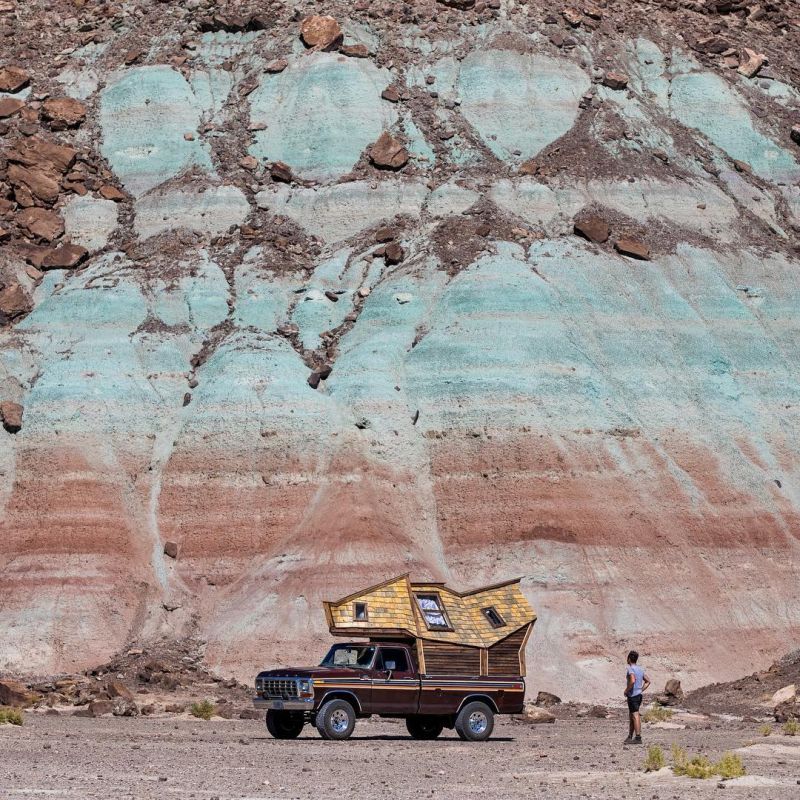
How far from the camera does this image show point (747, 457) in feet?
144

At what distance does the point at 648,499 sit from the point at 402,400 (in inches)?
313

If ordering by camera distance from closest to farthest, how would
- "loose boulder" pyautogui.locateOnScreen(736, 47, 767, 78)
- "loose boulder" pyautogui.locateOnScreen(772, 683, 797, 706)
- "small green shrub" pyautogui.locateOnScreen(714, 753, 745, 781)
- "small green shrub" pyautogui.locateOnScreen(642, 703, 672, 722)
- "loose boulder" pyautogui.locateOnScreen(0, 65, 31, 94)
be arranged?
"small green shrub" pyautogui.locateOnScreen(714, 753, 745, 781) < "small green shrub" pyautogui.locateOnScreen(642, 703, 672, 722) < "loose boulder" pyautogui.locateOnScreen(772, 683, 797, 706) < "loose boulder" pyautogui.locateOnScreen(0, 65, 31, 94) < "loose boulder" pyautogui.locateOnScreen(736, 47, 767, 78)

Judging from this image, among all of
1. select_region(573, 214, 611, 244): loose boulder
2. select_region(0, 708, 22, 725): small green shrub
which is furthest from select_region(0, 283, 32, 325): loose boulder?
select_region(0, 708, 22, 725): small green shrub

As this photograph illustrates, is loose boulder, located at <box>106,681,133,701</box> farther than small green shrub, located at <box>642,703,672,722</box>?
Yes

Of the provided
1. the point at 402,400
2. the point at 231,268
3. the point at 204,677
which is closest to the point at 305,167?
the point at 231,268

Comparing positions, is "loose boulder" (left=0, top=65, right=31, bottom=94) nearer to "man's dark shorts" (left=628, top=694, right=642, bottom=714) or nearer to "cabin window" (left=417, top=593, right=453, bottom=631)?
"cabin window" (left=417, top=593, right=453, bottom=631)

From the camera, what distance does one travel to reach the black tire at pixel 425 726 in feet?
83.9

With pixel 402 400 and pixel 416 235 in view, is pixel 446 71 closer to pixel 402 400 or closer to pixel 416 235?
pixel 416 235

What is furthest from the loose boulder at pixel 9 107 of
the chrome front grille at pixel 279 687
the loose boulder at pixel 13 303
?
the chrome front grille at pixel 279 687

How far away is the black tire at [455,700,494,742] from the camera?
24641 millimetres

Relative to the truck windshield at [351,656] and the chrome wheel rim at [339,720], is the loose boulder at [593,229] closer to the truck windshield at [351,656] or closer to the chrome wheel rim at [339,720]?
the truck windshield at [351,656]

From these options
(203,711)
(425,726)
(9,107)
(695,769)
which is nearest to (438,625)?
(425,726)

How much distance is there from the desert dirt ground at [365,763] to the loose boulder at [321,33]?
33.5 meters

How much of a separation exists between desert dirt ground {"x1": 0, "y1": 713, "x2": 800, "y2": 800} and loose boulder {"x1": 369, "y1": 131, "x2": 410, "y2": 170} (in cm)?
2749
